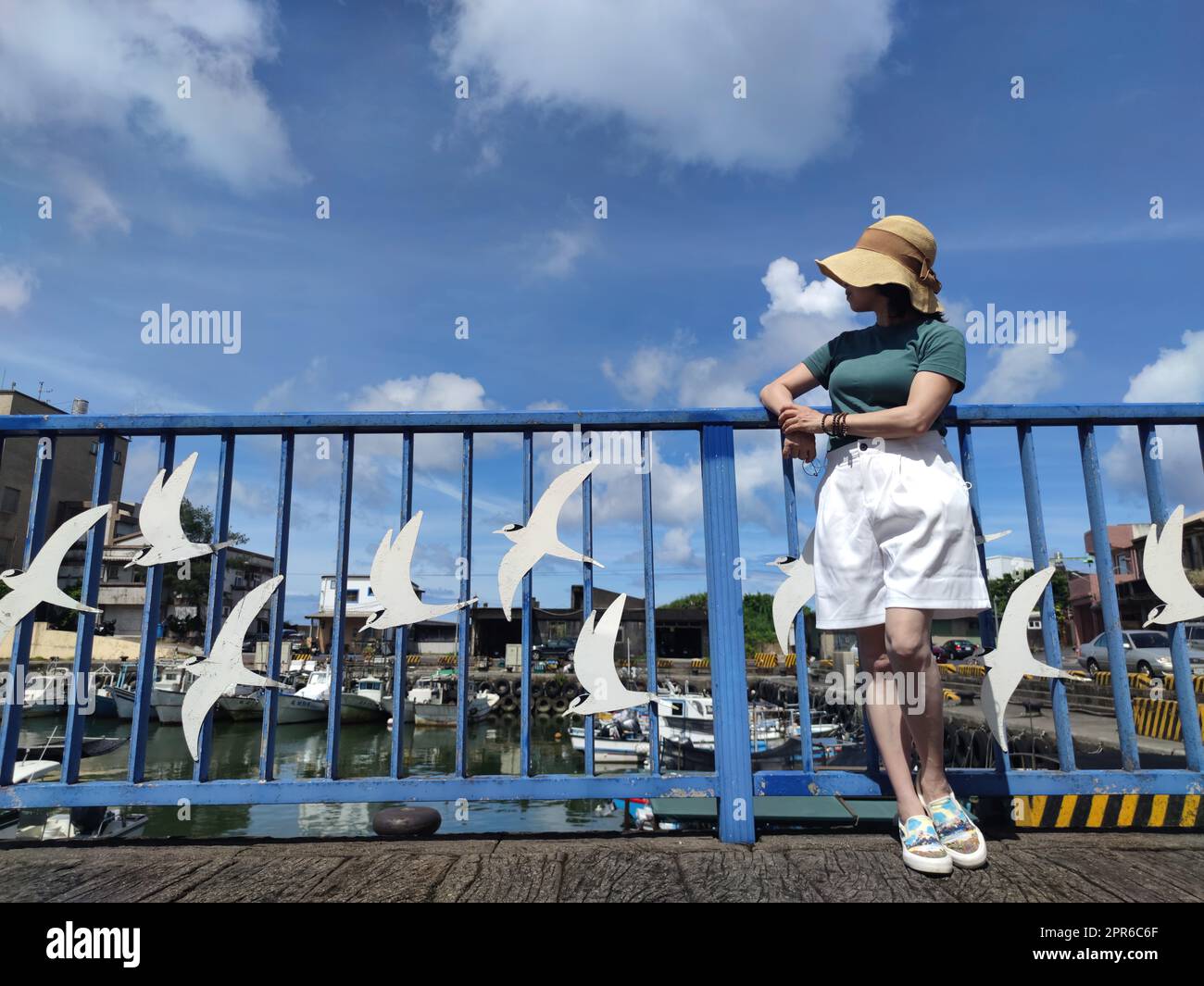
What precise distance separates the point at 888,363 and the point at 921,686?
88cm

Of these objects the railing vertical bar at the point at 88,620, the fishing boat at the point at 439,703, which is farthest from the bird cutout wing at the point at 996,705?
the fishing boat at the point at 439,703

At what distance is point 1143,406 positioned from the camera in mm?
2500

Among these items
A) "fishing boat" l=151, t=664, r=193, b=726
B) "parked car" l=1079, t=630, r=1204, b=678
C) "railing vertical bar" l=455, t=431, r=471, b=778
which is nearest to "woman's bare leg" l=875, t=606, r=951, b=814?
"railing vertical bar" l=455, t=431, r=471, b=778

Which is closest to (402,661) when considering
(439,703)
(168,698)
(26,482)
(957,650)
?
(168,698)

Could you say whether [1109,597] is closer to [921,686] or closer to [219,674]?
[921,686]

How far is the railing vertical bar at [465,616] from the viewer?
7.54ft

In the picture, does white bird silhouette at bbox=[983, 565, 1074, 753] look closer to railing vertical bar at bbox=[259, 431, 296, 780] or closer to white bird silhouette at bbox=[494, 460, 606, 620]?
white bird silhouette at bbox=[494, 460, 606, 620]

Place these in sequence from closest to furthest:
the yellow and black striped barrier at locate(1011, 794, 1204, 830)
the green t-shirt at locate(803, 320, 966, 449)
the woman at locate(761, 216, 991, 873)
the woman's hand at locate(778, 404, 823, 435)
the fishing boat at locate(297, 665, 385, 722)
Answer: the woman at locate(761, 216, 991, 873), the green t-shirt at locate(803, 320, 966, 449), the woman's hand at locate(778, 404, 823, 435), the yellow and black striped barrier at locate(1011, 794, 1204, 830), the fishing boat at locate(297, 665, 385, 722)

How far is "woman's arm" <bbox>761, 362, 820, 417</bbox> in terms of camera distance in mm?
2359

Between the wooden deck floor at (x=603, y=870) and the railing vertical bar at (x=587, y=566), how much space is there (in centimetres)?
27

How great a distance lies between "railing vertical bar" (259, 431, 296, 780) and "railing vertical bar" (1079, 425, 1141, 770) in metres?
2.52

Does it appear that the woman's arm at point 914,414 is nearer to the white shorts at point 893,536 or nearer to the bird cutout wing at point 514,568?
the white shorts at point 893,536
